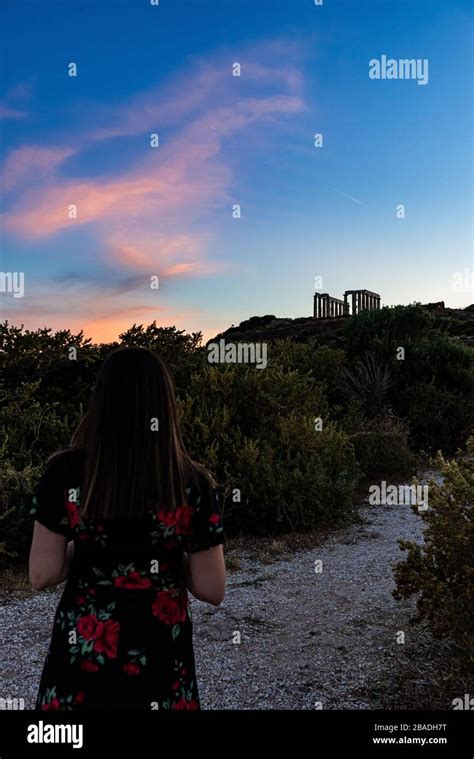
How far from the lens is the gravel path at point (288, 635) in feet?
13.8

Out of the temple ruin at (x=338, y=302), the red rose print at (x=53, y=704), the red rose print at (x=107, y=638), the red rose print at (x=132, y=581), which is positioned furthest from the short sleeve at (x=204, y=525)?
the temple ruin at (x=338, y=302)

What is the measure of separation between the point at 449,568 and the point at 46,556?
9.67ft

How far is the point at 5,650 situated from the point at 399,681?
2.86 m

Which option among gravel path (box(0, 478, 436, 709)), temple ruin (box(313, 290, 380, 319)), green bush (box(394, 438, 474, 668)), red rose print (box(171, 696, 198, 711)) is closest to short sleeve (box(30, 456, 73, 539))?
red rose print (box(171, 696, 198, 711))

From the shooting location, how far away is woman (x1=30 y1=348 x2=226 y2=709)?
7.13 feet

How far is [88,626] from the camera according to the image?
2.27 m

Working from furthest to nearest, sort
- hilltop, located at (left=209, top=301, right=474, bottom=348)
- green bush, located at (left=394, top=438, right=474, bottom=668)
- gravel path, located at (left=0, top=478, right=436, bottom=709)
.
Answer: hilltop, located at (left=209, top=301, right=474, bottom=348)
gravel path, located at (left=0, top=478, right=436, bottom=709)
green bush, located at (left=394, top=438, right=474, bottom=668)

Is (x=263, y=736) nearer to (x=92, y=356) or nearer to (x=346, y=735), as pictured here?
(x=346, y=735)

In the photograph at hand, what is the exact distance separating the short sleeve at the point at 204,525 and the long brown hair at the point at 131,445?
0.23ft

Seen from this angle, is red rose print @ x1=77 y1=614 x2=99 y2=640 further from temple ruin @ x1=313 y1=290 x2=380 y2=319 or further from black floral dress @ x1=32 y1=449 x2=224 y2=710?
temple ruin @ x1=313 y1=290 x2=380 y2=319

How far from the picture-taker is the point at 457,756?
3.33 metres

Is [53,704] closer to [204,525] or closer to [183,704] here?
[183,704]

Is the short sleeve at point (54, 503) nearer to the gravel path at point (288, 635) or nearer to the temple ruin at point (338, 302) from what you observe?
the gravel path at point (288, 635)

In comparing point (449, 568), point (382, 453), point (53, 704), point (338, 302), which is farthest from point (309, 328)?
point (53, 704)
